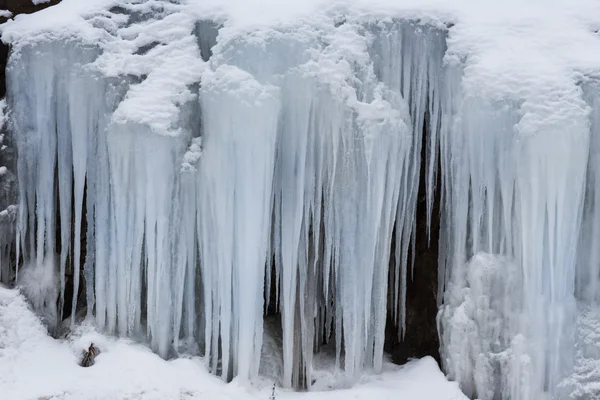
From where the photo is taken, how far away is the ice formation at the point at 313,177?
7277 millimetres

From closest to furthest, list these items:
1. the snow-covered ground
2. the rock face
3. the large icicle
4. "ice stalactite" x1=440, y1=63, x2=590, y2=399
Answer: the snow-covered ground
"ice stalactite" x1=440, y1=63, x2=590, y2=399
the large icicle
the rock face

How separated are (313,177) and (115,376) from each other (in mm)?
2612

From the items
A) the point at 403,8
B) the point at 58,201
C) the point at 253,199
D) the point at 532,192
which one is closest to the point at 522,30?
the point at 403,8

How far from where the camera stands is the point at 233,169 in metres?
7.45

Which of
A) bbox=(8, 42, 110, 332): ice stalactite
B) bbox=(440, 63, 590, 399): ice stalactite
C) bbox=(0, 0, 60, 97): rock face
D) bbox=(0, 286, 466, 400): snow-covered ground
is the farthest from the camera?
bbox=(0, 0, 60, 97): rock face

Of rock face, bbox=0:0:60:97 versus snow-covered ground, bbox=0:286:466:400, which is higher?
rock face, bbox=0:0:60:97

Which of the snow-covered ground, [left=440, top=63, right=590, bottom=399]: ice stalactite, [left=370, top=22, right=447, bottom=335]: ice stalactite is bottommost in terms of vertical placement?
the snow-covered ground

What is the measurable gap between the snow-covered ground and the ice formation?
24cm

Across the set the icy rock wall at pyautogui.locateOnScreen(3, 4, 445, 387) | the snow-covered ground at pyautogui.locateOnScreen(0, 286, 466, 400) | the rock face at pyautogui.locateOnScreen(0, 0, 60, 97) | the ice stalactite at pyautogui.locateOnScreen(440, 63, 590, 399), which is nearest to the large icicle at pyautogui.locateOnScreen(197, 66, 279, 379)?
the icy rock wall at pyautogui.locateOnScreen(3, 4, 445, 387)

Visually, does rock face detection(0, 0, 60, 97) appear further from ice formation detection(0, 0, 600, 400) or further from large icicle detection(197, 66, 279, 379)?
large icicle detection(197, 66, 279, 379)

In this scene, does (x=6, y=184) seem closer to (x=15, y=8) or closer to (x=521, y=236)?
(x=15, y=8)

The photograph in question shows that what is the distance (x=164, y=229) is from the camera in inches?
297

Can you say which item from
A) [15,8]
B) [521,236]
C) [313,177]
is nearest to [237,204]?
[313,177]

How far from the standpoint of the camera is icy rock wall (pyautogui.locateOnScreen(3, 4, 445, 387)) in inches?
293
